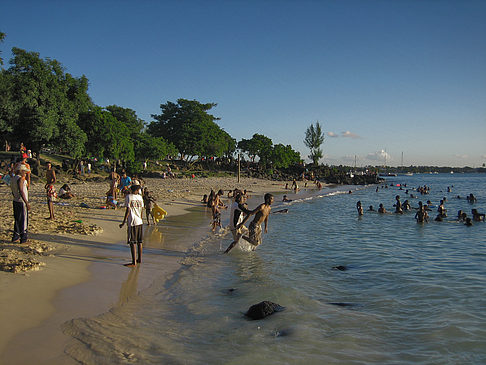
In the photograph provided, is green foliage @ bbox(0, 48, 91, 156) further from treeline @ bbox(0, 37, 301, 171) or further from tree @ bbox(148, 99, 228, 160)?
tree @ bbox(148, 99, 228, 160)

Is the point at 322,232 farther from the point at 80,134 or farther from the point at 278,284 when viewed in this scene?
the point at 80,134

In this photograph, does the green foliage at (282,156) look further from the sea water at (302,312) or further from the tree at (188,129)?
the sea water at (302,312)

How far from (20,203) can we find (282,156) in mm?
65075

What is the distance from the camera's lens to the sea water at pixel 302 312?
174 inches

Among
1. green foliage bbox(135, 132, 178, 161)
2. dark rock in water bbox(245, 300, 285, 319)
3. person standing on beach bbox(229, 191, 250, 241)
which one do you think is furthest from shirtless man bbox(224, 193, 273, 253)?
green foliage bbox(135, 132, 178, 161)

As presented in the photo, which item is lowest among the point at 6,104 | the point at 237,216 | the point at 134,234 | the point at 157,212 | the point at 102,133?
the point at 157,212

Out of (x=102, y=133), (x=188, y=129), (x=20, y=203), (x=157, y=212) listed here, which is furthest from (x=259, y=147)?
(x=20, y=203)

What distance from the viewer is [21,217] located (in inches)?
311

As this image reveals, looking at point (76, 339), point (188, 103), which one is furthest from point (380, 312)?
point (188, 103)

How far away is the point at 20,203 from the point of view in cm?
788

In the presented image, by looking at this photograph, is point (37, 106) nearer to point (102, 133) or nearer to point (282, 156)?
point (102, 133)

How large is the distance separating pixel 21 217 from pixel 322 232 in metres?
11.6

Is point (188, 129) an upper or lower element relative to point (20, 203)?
upper

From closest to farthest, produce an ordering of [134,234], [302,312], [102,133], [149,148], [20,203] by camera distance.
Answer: [302,312], [134,234], [20,203], [102,133], [149,148]
